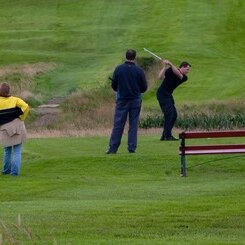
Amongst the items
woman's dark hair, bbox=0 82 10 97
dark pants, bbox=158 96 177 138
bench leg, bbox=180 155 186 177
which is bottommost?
dark pants, bbox=158 96 177 138

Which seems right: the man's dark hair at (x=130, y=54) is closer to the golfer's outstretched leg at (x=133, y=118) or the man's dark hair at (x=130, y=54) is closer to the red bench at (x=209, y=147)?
the golfer's outstretched leg at (x=133, y=118)

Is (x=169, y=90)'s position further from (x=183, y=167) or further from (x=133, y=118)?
(x=183, y=167)

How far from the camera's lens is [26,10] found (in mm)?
65188

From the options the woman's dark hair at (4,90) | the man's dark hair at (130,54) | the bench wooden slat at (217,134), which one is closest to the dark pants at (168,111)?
the man's dark hair at (130,54)

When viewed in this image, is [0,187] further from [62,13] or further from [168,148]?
[62,13]

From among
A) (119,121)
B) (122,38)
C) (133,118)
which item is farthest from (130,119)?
(122,38)

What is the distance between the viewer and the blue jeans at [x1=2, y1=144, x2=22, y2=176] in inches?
753

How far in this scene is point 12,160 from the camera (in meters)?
19.2

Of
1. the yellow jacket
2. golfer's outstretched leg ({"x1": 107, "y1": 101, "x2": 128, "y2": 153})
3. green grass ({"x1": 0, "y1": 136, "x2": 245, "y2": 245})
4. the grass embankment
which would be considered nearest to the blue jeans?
Answer: green grass ({"x1": 0, "y1": 136, "x2": 245, "y2": 245})

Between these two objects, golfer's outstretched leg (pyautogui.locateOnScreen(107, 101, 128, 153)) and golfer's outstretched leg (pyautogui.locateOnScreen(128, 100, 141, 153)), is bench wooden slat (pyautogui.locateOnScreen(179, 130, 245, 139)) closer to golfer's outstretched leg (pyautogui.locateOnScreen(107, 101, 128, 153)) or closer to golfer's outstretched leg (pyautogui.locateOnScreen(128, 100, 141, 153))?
golfer's outstretched leg (pyautogui.locateOnScreen(128, 100, 141, 153))

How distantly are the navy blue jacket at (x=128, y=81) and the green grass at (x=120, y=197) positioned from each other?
1193mm

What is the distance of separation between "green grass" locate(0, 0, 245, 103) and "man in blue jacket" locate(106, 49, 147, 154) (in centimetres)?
1837

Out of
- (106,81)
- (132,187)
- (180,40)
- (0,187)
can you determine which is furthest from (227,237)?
(180,40)

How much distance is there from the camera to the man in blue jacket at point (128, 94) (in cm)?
2081
